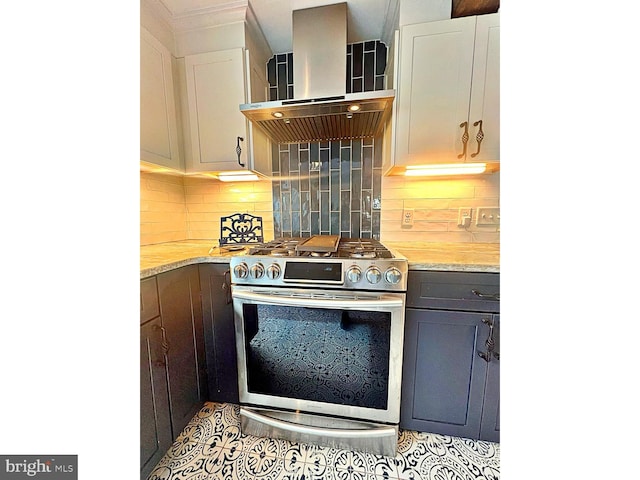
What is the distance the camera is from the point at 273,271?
100 centimetres

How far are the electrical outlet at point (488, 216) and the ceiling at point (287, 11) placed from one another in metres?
1.20

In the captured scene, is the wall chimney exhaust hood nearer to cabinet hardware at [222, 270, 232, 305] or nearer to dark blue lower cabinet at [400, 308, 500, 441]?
cabinet hardware at [222, 270, 232, 305]

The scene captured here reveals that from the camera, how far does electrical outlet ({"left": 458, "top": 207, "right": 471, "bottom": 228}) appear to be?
1.42 m

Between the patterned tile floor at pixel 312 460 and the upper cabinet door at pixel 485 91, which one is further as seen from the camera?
the upper cabinet door at pixel 485 91

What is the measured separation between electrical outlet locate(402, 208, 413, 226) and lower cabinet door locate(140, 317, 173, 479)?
1.40 metres

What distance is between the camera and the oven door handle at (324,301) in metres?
0.91

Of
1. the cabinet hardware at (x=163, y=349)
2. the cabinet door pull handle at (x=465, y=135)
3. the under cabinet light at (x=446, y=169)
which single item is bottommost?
the cabinet hardware at (x=163, y=349)

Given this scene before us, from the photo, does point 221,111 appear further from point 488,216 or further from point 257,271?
point 488,216

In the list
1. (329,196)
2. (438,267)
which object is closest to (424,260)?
(438,267)

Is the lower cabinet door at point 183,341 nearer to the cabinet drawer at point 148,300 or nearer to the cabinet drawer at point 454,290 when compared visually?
the cabinet drawer at point 148,300

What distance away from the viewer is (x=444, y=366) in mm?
997

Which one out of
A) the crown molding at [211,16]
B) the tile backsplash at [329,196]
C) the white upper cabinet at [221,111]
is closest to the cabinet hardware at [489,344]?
the tile backsplash at [329,196]
